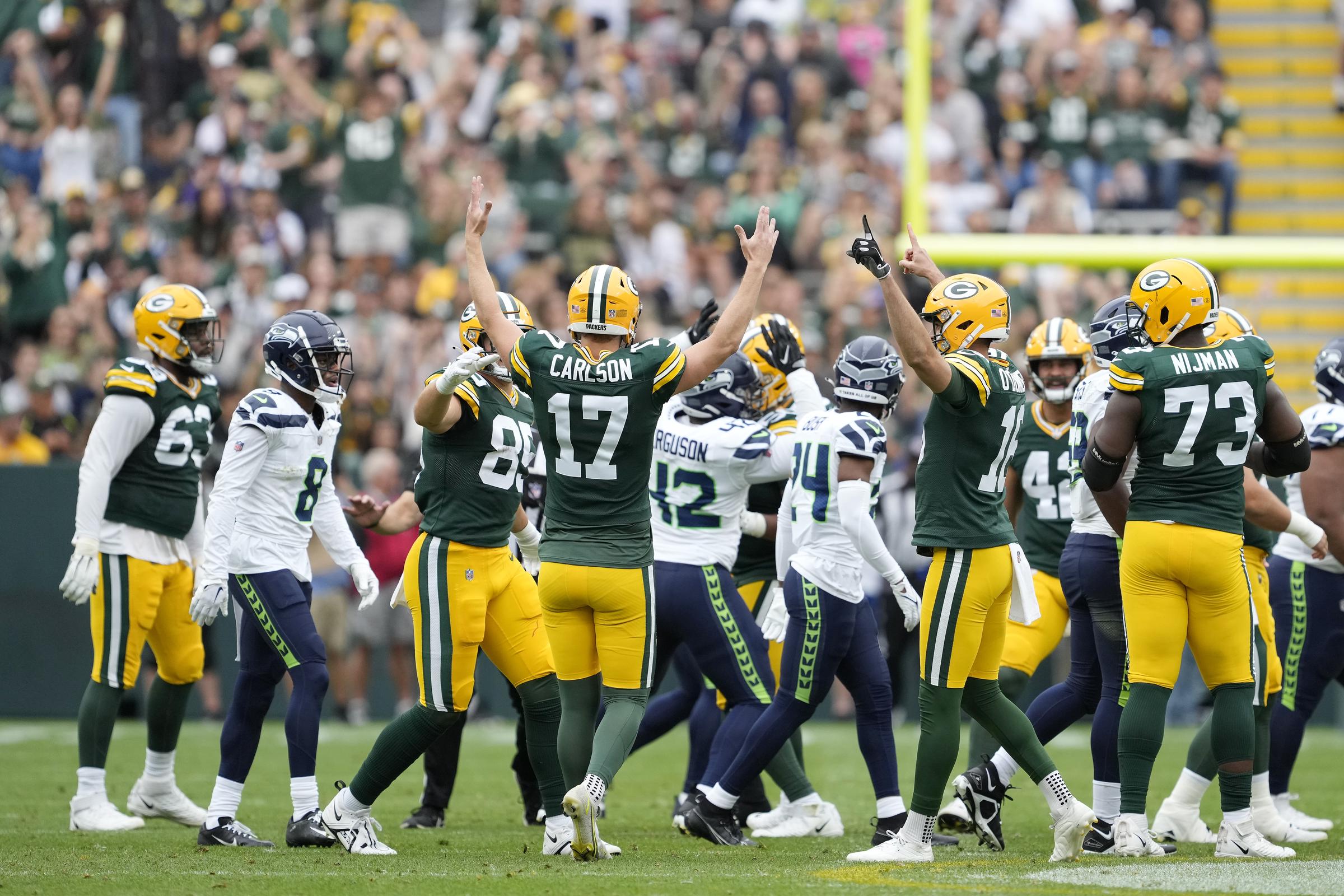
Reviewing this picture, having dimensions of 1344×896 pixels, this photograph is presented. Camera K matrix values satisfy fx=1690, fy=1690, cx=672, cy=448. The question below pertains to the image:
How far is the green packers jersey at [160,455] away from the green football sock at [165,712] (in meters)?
0.71

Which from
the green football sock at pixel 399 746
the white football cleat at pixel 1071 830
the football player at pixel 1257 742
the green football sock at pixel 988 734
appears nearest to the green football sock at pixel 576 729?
the green football sock at pixel 399 746

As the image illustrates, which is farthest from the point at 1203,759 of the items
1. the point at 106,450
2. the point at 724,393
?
the point at 106,450

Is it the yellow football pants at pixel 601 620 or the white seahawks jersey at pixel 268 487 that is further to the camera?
the white seahawks jersey at pixel 268 487

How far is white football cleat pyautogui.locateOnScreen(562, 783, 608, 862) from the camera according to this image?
611cm

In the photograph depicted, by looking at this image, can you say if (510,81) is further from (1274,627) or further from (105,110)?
(1274,627)

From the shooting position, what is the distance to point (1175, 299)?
251 inches

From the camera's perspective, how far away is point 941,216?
14977mm

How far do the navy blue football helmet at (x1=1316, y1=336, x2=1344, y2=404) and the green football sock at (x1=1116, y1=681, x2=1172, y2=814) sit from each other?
2.01m

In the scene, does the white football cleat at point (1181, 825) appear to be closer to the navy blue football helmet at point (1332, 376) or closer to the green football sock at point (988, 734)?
the green football sock at point (988, 734)

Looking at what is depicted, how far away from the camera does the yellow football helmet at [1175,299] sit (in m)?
6.36

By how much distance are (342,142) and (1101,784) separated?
11.6m

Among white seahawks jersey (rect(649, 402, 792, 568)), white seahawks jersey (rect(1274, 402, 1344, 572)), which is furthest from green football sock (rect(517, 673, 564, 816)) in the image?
white seahawks jersey (rect(1274, 402, 1344, 572))

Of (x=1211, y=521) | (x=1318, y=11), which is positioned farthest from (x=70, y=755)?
(x=1318, y=11)

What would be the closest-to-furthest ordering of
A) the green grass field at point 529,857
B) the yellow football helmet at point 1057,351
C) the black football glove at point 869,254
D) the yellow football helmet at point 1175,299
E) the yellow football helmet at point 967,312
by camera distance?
the green grass field at point 529,857
the black football glove at point 869,254
the yellow football helmet at point 1175,299
the yellow football helmet at point 967,312
the yellow football helmet at point 1057,351
